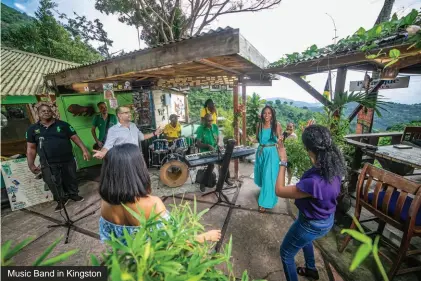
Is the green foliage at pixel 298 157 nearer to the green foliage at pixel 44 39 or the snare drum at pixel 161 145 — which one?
the snare drum at pixel 161 145

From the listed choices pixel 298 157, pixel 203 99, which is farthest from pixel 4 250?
pixel 203 99

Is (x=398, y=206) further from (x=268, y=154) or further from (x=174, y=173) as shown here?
(x=174, y=173)

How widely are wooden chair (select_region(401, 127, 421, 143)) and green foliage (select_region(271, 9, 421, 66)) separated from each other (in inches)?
185

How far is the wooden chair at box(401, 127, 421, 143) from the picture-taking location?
5.07 metres

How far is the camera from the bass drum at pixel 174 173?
16.0 feet

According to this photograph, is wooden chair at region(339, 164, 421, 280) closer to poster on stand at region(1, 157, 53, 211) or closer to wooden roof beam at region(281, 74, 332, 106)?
wooden roof beam at region(281, 74, 332, 106)

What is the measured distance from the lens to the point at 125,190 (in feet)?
4.77

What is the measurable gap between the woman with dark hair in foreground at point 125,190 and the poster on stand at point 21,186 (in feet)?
13.0

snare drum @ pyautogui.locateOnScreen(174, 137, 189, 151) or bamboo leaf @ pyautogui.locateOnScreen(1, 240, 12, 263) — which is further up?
bamboo leaf @ pyautogui.locateOnScreen(1, 240, 12, 263)

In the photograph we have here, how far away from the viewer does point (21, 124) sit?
226 inches

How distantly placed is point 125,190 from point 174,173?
3.75 metres
